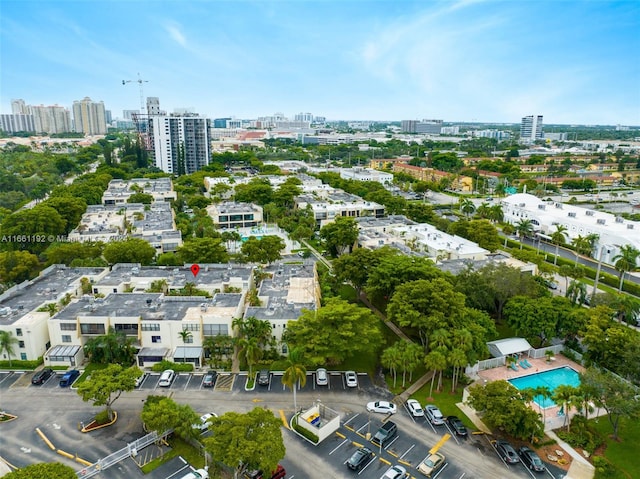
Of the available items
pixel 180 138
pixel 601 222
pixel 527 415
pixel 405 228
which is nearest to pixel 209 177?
pixel 180 138

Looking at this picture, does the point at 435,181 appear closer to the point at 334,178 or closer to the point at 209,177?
the point at 334,178

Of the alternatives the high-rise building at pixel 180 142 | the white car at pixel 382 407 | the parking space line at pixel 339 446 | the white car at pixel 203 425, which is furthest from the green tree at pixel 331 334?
the high-rise building at pixel 180 142

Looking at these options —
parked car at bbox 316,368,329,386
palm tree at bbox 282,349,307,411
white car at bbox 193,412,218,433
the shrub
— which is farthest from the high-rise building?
white car at bbox 193,412,218,433

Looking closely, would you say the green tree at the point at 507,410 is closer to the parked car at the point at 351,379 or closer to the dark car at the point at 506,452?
the dark car at the point at 506,452

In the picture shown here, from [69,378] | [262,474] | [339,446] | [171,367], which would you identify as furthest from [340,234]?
[262,474]

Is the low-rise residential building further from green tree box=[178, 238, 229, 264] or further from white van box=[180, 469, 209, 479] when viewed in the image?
white van box=[180, 469, 209, 479]
